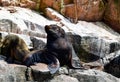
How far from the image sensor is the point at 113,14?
19.1 meters

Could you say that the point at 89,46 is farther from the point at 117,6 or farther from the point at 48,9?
the point at 117,6

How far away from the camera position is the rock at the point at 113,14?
1892cm

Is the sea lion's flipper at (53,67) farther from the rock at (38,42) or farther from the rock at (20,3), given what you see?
the rock at (20,3)

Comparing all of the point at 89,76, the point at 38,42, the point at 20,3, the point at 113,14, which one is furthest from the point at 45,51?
the point at 113,14

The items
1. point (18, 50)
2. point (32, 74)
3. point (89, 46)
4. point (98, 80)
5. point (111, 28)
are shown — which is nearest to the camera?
point (32, 74)

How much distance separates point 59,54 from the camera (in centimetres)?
1030

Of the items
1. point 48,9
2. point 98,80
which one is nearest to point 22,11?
point 48,9

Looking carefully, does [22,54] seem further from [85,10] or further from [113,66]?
[85,10]

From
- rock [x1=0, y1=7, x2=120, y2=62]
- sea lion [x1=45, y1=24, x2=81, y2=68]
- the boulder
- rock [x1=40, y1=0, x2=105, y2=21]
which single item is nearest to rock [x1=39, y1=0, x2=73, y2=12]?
rock [x1=40, y1=0, x2=105, y2=21]

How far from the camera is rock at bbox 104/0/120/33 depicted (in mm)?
18922

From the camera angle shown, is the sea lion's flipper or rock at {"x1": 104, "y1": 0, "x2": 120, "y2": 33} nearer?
the sea lion's flipper

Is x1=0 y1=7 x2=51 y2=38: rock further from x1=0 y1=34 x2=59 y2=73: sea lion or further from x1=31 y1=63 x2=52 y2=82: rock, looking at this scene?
x1=31 y1=63 x2=52 y2=82: rock

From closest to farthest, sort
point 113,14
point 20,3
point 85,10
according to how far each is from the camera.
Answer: point 20,3 → point 85,10 → point 113,14

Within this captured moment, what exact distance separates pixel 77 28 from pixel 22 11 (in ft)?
7.30
